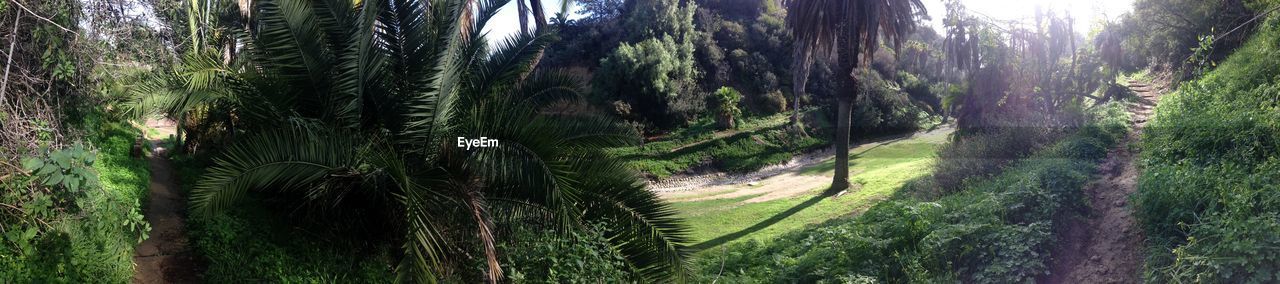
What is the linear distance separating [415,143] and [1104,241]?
286 inches

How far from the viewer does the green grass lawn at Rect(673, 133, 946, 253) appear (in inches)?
489

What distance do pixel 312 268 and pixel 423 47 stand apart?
8.48 ft

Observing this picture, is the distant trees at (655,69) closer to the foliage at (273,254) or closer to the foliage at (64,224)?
the foliage at (273,254)

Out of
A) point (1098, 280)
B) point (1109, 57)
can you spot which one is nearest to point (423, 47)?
point (1098, 280)

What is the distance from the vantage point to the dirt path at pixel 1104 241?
667 centimetres

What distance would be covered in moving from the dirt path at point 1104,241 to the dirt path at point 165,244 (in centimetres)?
856

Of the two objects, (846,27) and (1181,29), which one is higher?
(846,27)

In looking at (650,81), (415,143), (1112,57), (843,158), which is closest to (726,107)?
(650,81)

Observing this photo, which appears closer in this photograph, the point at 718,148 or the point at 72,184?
the point at 72,184

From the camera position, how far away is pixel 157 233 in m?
7.27

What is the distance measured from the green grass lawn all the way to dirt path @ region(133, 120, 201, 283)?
6229mm

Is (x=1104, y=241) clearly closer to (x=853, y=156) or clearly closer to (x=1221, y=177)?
(x=1221, y=177)

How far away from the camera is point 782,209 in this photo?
14.3 m

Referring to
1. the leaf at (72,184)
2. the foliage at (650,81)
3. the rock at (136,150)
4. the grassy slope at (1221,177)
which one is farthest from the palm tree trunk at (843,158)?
the leaf at (72,184)
